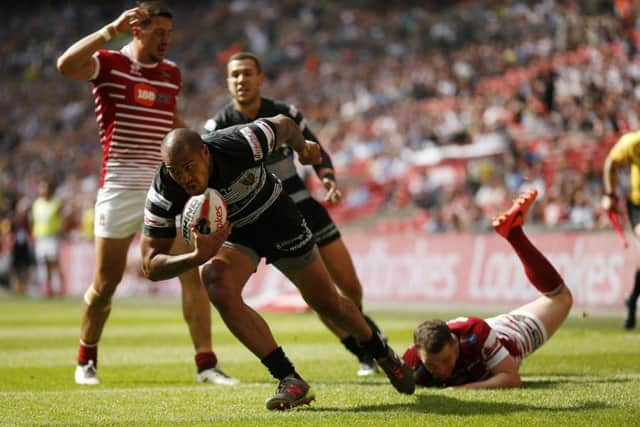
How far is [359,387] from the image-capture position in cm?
728

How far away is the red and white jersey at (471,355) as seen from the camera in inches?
263

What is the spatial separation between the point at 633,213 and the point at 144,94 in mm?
6100

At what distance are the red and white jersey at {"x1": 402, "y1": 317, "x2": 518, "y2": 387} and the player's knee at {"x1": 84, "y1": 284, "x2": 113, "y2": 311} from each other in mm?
2496

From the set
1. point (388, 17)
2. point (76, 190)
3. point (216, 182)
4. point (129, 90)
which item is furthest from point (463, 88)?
point (216, 182)

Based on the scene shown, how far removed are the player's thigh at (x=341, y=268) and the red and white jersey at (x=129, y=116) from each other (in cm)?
156

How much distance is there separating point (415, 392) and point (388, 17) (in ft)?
93.0

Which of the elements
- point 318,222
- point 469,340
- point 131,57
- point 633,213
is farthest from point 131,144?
point 633,213

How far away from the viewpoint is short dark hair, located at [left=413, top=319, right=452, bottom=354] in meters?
6.43

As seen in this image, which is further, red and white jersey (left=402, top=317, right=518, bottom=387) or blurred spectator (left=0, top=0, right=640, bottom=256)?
blurred spectator (left=0, top=0, right=640, bottom=256)

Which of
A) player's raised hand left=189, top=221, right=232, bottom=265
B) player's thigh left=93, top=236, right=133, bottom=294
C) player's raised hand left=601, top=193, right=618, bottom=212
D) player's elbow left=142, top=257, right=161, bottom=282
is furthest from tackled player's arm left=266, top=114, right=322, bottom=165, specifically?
player's raised hand left=601, top=193, right=618, bottom=212

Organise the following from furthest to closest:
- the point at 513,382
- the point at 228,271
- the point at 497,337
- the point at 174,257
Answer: the point at 497,337, the point at 513,382, the point at 228,271, the point at 174,257

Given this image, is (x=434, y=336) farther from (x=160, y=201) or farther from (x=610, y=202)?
(x=610, y=202)

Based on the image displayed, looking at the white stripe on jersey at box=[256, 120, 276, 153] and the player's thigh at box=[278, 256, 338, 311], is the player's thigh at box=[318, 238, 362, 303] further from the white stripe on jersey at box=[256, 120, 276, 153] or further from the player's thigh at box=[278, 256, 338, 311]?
the white stripe on jersey at box=[256, 120, 276, 153]

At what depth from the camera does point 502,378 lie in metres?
6.74
